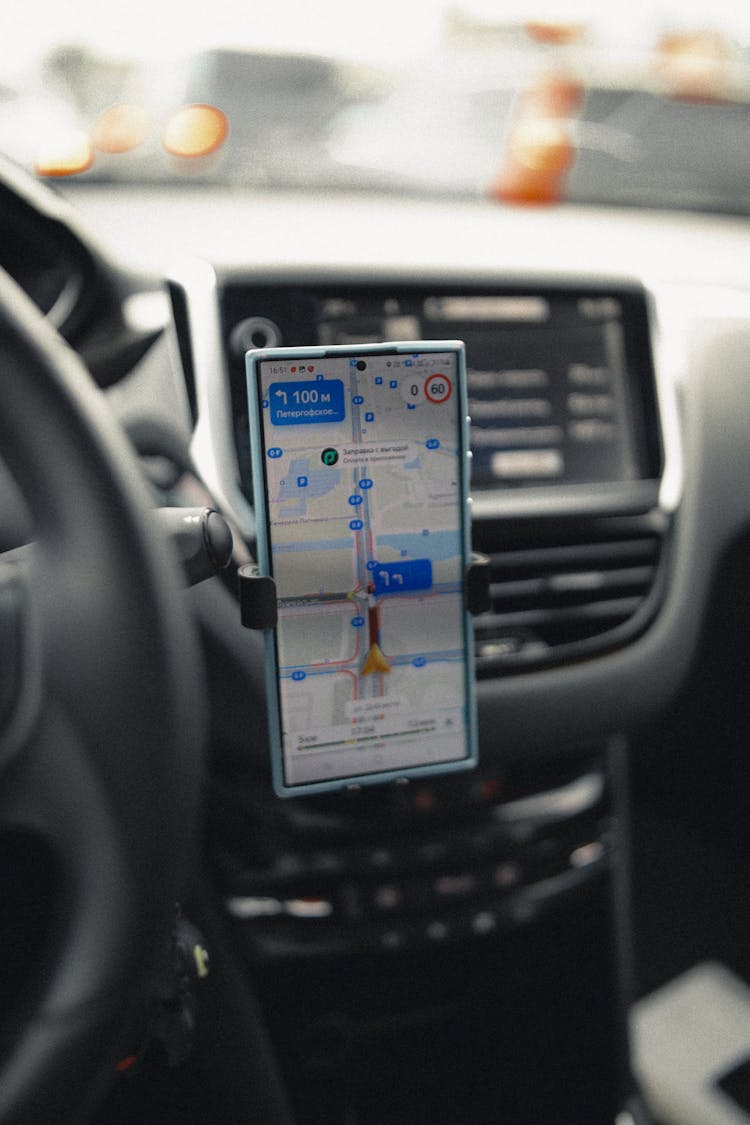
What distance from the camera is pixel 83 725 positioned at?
2.00 feet

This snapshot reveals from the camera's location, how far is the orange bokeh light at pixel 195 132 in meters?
1.53

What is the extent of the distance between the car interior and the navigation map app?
9 centimetres

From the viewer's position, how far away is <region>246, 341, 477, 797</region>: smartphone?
71 centimetres

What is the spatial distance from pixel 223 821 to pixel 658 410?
0.69 metres

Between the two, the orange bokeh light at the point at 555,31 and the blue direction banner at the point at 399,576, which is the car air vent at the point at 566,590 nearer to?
the blue direction banner at the point at 399,576

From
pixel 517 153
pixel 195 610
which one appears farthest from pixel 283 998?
pixel 517 153

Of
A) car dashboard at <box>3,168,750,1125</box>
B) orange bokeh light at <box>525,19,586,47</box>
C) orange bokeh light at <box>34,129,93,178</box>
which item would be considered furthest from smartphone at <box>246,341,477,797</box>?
orange bokeh light at <box>525,19,586,47</box>

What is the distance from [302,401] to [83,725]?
0.23 m

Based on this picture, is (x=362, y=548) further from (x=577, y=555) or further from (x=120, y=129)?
(x=120, y=129)

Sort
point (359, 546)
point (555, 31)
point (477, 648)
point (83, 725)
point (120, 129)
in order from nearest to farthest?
point (83, 725), point (359, 546), point (477, 648), point (120, 129), point (555, 31)

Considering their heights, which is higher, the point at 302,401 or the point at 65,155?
the point at 65,155

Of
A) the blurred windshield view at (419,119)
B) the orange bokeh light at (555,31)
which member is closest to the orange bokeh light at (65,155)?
the blurred windshield view at (419,119)

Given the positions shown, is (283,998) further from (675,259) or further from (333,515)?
(675,259)

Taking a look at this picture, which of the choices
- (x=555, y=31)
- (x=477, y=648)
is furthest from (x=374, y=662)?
(x=555, y=31)
